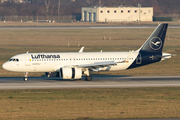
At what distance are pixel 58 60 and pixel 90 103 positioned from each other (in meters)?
15.0

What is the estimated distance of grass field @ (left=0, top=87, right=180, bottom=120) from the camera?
25.8 meters

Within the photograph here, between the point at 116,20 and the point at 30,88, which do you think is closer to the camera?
the point at 30,88

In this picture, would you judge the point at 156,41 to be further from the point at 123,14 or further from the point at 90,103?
the point at 123,14

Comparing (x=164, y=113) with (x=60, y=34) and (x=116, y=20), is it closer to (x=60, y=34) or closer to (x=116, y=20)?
(x=60, y=34)

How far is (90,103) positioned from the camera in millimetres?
29719

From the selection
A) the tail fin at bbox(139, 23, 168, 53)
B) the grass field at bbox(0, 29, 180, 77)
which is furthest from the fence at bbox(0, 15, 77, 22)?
the tail fin at bbox(139, 23, 168, 53)

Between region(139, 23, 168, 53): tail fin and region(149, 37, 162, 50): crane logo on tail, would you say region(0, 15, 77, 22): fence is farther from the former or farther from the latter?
region(149, 37, 162, 50): crane logo on tail

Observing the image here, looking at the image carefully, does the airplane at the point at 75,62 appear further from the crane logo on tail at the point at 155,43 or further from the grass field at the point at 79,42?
the grass field at the point at 79,42

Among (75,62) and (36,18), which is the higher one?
(36,18)

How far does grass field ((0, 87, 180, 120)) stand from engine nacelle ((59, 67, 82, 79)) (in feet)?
16.7

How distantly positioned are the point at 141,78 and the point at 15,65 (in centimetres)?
1790

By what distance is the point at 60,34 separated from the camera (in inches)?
4326

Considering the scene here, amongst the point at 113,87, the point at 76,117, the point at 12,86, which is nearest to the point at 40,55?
the point at 12,86

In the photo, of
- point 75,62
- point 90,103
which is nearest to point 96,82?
point 75,62
